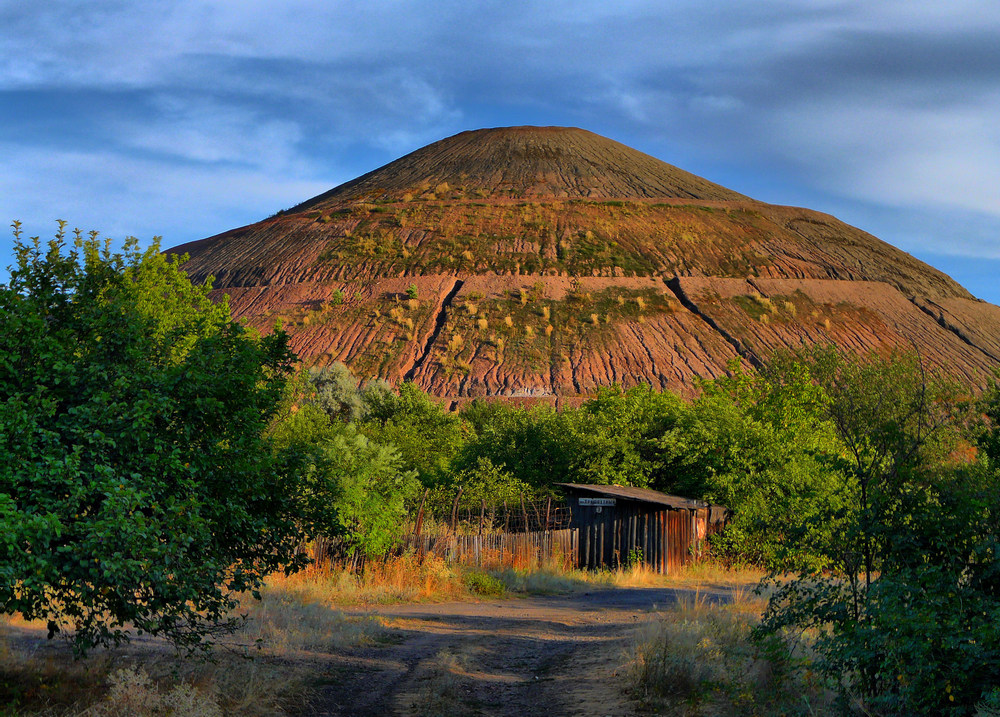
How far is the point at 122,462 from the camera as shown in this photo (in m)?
6.80

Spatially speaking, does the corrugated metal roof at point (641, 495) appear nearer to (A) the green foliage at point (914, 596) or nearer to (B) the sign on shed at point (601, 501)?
(B) the sign on shed at point (601, 501)

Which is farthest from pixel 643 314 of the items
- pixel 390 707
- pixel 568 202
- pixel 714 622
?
pixel 390 707

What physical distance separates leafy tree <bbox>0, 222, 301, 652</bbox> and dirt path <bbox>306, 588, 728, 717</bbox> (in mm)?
1971

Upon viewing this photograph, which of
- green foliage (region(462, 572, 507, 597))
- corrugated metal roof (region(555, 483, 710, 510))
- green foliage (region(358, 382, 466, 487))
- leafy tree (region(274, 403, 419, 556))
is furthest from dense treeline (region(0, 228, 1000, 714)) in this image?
green foliage (region(358, 382, 466, 487))

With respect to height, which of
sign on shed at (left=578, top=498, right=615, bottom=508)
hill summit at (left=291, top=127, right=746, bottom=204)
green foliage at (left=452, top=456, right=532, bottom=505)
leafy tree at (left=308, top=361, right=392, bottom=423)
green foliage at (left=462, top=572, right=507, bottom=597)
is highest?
hill summit at (left=291, top=127, right=746, bottom=204)

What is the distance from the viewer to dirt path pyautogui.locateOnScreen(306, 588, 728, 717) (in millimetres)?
8680

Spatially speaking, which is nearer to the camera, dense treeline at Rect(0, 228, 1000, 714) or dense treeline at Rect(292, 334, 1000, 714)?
dense treeline at Rect(0, 228, 1000, 714)

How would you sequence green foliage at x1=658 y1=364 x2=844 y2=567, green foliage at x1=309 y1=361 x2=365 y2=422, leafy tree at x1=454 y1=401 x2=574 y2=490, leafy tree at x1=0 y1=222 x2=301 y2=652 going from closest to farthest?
leafy tree at x1=0 y1=222 x2=301 y2=652 → green foliage at x1=658 y1=364 x2=844 y2=567 → leafy tree at x1=454 y1=401 x2=574 y2=490 → green foliage at x1=309 y1=361 x2=365 y2=422

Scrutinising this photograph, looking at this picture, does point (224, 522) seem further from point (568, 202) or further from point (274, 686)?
point (568, 202)

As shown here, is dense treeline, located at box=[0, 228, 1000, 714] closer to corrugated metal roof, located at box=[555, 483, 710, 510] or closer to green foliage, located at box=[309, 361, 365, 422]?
corrugated metal roof, located at box=[555, 483, 710, 510]

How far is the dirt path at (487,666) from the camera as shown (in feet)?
28.5

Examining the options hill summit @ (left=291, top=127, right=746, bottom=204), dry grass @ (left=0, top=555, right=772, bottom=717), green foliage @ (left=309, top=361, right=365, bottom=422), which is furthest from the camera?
hill summit @ (left=291, top=127, right=746, bottom=204)

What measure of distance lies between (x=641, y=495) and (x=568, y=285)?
A: 52.6 meters

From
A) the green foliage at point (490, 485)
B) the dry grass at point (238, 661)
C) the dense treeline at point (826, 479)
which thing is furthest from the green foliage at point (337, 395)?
the dry grass at point (238, 661)
